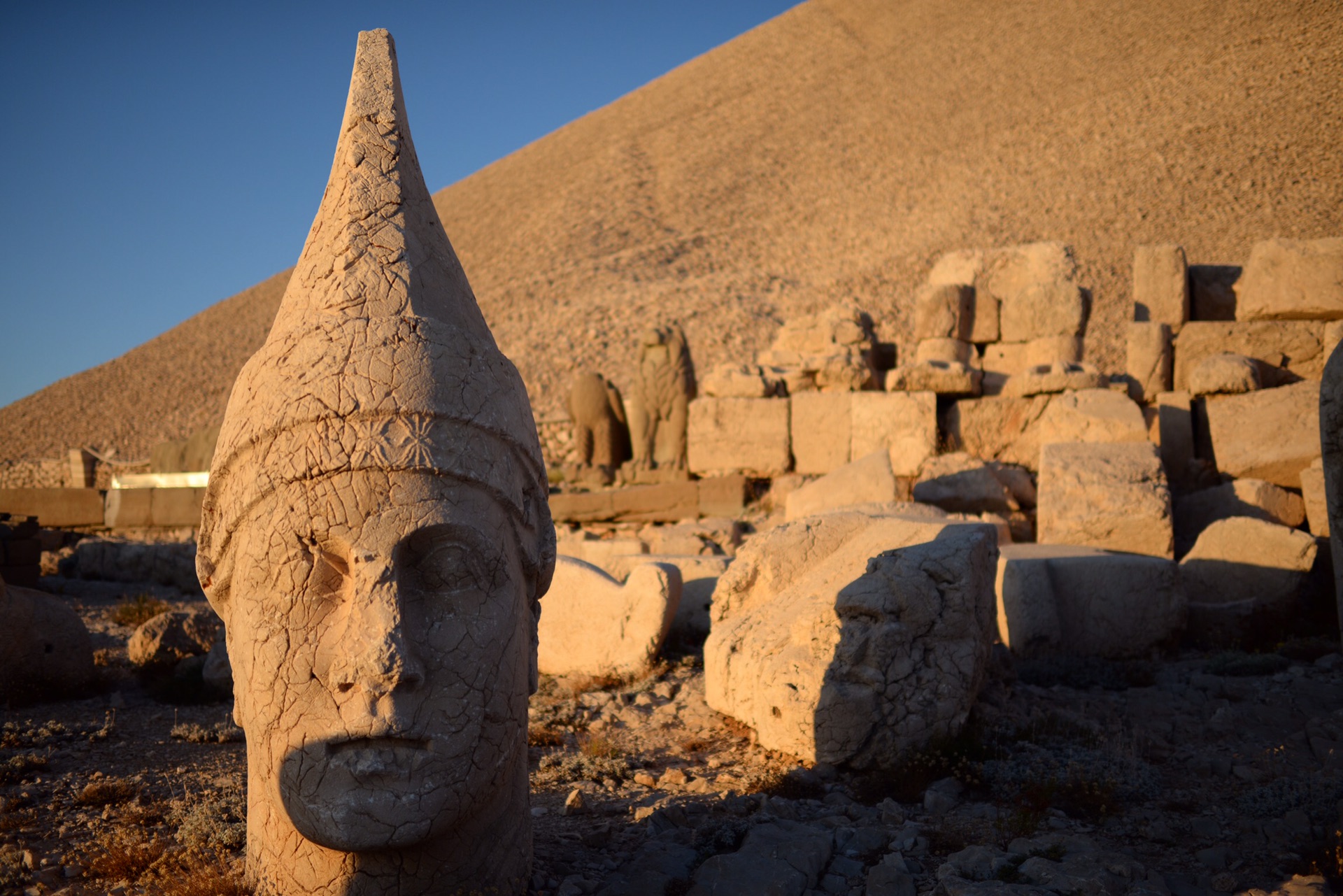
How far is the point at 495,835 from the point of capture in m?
2.71

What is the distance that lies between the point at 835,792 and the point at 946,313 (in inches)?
334

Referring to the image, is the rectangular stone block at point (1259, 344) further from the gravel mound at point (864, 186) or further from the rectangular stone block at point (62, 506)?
the rectangular stone block at point (62, 506)

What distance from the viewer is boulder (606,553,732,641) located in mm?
6543

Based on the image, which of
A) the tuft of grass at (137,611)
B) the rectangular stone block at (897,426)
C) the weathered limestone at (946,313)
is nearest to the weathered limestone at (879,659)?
the rectangular stone block at (897,426)

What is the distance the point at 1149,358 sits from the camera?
1009 cm

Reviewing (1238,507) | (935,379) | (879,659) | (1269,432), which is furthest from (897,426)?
(879,659)

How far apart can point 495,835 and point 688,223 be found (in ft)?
145

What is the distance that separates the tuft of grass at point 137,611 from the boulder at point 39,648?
1781 mm

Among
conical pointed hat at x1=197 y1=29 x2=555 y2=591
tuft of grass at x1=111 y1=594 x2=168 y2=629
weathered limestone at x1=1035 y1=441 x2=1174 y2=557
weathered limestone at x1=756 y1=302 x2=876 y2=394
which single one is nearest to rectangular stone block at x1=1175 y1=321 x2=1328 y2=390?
weathered limestone at x1=1035 y1=441 x2=1174 y2=557

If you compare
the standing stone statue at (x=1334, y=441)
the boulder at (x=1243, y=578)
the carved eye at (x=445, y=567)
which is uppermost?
the standing stone statue at (x=1334, y=441)

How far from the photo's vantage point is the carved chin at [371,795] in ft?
7.83

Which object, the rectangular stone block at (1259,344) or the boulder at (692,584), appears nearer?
the boulder at (692,584)

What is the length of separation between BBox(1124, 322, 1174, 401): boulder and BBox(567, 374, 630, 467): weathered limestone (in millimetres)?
6085

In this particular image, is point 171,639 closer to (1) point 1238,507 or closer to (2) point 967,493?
(2) point 967,493
